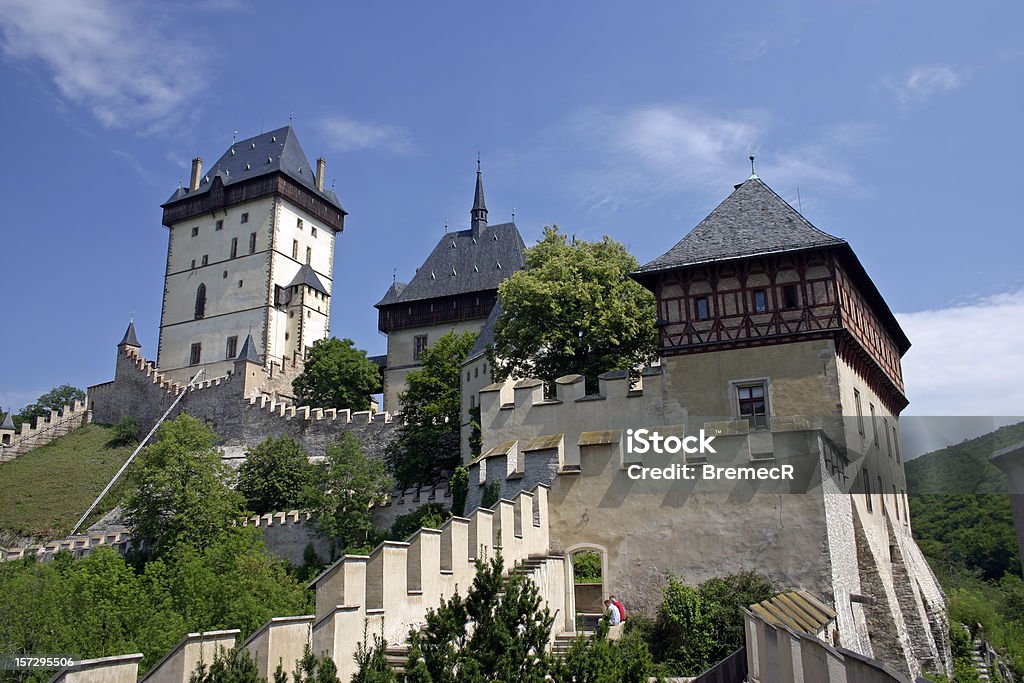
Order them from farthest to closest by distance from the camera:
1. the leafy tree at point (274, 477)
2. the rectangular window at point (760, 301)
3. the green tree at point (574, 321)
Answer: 1. the leafy tree at point (274, 477)
2. the green tree at point (574, 321)
3. the rectangular window at point (760, 301)

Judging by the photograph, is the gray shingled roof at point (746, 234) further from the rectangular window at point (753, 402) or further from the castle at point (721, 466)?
the rectangular window at point (753, 402)

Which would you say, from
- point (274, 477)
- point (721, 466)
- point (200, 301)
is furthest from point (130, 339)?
point (721, 466)

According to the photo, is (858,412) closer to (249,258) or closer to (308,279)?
(308,279)

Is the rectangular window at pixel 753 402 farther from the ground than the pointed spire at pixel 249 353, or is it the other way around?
the pointed spire at pixel 249 353

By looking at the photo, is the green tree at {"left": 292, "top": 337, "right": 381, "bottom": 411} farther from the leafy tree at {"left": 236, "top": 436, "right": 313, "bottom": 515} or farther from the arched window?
the arched window

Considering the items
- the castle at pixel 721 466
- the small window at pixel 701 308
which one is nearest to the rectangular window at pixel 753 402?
the castle at pixel 721 466

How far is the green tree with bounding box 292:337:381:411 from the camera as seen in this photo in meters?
53.5

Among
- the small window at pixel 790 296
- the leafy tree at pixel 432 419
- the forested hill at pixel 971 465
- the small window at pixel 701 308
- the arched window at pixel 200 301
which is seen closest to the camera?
the forested hill at pixel 971 465

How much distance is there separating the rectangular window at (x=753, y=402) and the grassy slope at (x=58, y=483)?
33.9 meters

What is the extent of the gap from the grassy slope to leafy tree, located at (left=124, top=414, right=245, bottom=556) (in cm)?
728

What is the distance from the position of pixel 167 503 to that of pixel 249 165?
1538 inches

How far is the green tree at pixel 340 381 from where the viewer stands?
176ft

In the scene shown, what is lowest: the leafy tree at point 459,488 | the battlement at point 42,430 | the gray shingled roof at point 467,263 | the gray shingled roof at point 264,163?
the leafy tree at point 459,488

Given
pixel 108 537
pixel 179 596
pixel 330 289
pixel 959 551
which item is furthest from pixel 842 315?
pixel 330 289
